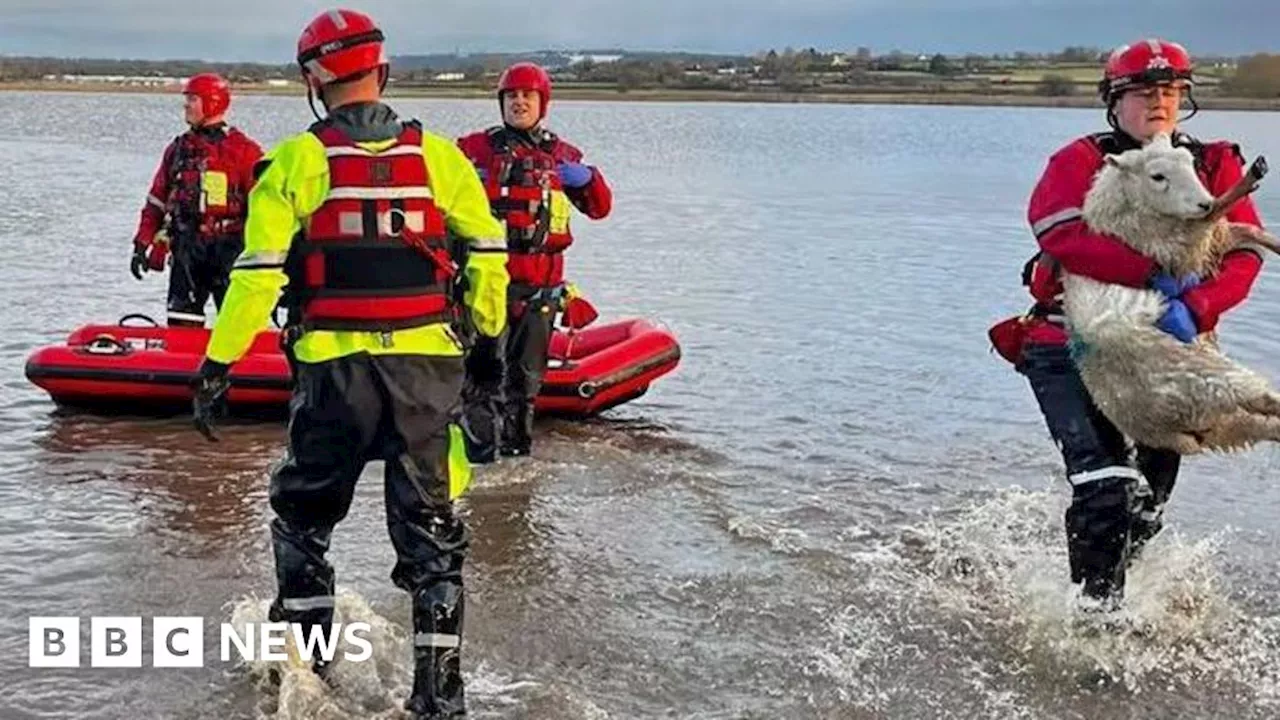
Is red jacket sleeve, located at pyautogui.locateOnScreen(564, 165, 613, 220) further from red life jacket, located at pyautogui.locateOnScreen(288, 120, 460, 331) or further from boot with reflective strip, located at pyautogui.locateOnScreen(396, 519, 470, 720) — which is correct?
boot with reflective strip, located at pyautogui.locateOnScreen(396, 519, 470, 720)

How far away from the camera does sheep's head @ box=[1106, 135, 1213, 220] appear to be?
461 cm

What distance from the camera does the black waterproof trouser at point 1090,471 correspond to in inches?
198

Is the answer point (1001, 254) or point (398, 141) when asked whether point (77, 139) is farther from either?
point (398, 141)

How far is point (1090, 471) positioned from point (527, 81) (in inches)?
141

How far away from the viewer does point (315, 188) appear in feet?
13.9

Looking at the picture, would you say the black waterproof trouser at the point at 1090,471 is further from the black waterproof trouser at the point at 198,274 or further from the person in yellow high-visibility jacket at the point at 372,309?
the black waterproof trouser at the point at 198,274

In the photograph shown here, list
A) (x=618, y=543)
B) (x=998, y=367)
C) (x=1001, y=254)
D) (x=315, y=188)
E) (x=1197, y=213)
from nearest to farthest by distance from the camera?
(x=315, y=188) → (x=1197, y=213) → (x=618, y=543) → (x=998, y=367) → (x=1001, y=254)

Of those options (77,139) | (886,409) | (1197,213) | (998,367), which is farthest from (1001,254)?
(77,139)

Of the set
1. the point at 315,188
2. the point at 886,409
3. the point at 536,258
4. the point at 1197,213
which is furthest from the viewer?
the point at 886,409

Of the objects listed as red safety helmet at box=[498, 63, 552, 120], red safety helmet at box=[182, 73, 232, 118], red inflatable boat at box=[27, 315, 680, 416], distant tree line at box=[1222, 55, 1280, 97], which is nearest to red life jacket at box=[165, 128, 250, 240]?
red safety helmet at box=[182, 73, 232, 118]

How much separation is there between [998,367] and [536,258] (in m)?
4.86

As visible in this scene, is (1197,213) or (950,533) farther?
(950,533)

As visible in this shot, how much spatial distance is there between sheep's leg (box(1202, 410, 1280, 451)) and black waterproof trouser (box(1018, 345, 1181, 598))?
383 mm

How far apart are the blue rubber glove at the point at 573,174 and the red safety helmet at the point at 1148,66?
10.3 feet
